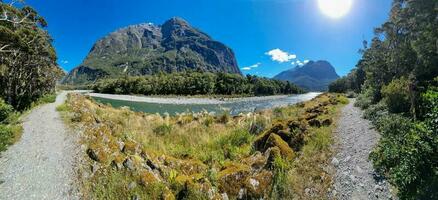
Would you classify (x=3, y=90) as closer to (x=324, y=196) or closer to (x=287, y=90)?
(x=324, y=196)

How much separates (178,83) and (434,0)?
102049 millimetres

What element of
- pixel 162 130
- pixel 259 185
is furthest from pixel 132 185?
pixel 162 130

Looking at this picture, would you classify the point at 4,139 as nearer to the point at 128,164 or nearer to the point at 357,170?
the point at 128,164

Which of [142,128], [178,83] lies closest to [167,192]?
[142,128]

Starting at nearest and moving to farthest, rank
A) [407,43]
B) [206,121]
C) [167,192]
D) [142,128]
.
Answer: [167,192] → [142,128] → [206,121] → [407,43]

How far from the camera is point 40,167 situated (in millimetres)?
8828

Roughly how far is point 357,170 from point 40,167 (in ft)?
33.7

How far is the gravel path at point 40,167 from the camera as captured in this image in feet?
23.3

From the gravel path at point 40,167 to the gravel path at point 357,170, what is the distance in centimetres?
729

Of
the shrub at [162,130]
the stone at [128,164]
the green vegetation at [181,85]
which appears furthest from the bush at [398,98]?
the green vegetation at [181,85]

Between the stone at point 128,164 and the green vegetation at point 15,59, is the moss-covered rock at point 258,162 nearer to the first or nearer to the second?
the stone at point 128,164

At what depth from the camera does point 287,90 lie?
179625 mm

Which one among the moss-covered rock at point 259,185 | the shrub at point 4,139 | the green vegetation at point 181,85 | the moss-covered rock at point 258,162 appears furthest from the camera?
the green vegetation at point 181,85

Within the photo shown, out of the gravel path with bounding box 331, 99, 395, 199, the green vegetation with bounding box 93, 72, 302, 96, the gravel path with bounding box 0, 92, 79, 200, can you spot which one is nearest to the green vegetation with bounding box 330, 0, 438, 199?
the gravel path with bounding box 331, 99, 395, 199
